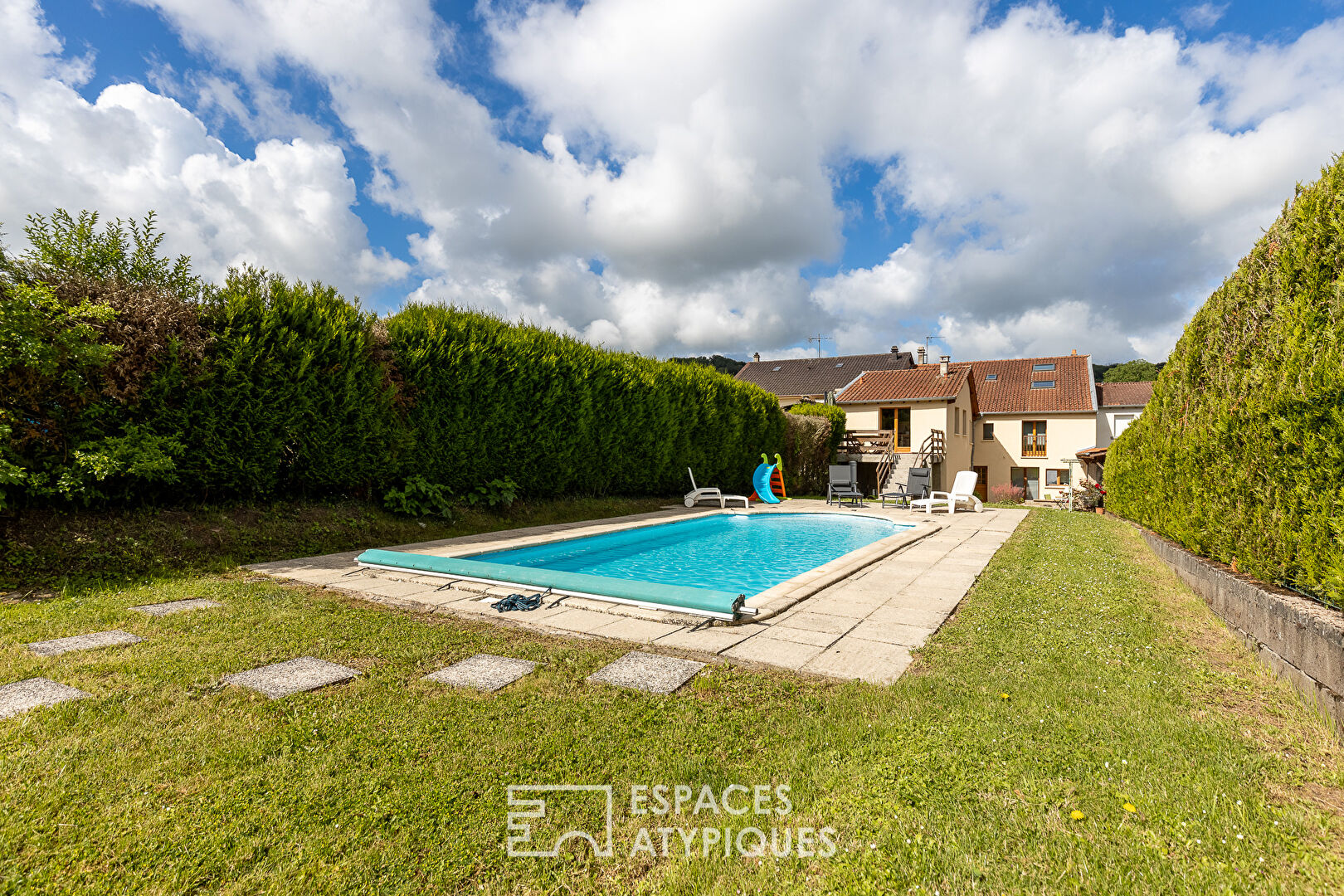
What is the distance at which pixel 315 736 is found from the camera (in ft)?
8.57

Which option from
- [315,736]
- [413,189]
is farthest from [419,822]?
[413,189]

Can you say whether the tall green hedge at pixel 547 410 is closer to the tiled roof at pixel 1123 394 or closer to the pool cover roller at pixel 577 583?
the pool cover roller at pixel 577 583

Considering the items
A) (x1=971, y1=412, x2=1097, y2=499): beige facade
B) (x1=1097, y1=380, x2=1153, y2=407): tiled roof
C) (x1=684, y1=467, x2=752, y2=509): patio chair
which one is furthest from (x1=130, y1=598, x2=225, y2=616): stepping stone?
(x1=1097, y1=380, x2=1153, y2=407): tiled roof

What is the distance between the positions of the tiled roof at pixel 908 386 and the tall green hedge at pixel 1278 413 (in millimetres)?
20660

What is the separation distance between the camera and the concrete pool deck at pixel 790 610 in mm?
3908

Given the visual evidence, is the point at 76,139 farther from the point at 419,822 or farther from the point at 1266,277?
the point at 1266,277

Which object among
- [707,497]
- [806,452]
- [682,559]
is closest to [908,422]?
[806,452]

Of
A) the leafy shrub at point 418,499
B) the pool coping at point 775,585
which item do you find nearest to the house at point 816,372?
the pool coping at point 775,585

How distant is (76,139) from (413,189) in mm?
6717

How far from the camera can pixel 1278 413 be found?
361 centimetres

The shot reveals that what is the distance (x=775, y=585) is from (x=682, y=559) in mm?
3096

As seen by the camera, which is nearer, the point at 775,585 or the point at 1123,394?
the point at 775,585

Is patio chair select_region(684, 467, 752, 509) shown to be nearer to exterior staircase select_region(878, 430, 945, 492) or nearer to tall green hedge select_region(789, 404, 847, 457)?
tall green hedge select_region(789, 404, 847, 457)

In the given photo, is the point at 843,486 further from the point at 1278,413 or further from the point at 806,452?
the point at 1278,413
